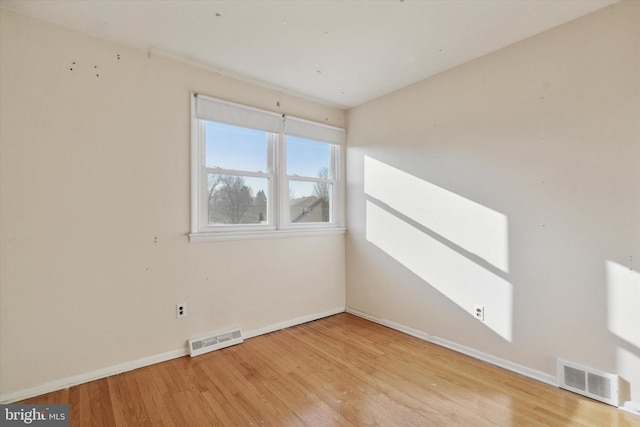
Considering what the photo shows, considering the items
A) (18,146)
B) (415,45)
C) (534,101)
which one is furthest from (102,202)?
(534,101)

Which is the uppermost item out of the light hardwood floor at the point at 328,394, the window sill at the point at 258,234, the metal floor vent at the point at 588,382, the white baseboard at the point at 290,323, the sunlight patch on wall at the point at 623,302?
the window sill at the point at 258,234

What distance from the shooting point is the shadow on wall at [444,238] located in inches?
94.8

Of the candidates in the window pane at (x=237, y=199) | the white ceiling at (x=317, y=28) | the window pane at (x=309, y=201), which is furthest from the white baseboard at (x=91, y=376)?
the white ceiling at (x=317, y=28)

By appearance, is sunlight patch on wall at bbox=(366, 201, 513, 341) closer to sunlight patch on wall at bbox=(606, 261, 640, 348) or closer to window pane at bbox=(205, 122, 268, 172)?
sunlight patch on wall at bbox=(606, 261, 640, 348)

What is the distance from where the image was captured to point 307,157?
3.54 meters

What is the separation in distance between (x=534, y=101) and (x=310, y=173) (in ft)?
7.24

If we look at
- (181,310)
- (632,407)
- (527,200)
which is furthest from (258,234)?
(632,407)

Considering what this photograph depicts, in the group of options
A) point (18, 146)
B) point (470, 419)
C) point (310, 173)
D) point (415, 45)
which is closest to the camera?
point (470, 419)

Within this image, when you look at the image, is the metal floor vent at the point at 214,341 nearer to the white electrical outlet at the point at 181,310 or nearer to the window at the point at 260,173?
the white electrical outlet at the point at 181,310

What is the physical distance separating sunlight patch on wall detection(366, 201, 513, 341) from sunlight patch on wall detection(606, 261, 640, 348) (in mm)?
575

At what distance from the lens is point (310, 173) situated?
356 cm

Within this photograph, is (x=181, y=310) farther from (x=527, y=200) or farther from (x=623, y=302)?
(x=623, y=302)

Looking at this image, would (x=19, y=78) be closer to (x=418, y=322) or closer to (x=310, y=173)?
(x=310, y=173)

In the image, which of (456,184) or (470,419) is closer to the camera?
(470,419)
